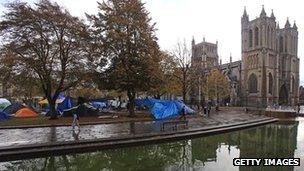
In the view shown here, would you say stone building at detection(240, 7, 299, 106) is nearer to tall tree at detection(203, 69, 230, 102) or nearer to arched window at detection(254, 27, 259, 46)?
arched window at detection(254, 27, 259, 46)

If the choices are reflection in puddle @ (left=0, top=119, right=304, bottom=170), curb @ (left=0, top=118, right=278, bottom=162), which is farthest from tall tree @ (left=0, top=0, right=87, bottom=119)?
reflection in puddle @ (left=0, top=119, right=304, bottom=170)

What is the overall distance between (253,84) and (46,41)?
3339 inches

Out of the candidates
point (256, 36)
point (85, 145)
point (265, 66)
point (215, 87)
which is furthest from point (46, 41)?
point (256, 36)

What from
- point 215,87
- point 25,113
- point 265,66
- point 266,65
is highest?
point 266,65

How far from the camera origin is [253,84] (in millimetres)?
106250

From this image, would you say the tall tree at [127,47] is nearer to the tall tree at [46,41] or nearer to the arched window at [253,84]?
the tall tree at [46,41]

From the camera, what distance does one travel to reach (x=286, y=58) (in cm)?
11650

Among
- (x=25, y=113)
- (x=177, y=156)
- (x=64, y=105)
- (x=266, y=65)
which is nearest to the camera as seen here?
(x=177, y=156)

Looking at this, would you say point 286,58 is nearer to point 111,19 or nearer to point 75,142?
point 111,19

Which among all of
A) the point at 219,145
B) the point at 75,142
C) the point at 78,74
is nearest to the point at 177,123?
the point at 219,145

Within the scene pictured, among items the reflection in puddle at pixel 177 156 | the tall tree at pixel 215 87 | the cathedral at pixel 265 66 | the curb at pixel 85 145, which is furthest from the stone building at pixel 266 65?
the curb at pixel 85 145

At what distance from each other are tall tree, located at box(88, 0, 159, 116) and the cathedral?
191 ft

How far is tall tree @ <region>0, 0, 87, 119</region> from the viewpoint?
3034cm

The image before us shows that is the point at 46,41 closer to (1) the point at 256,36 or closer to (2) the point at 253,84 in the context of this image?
(2) the point at 253,84
